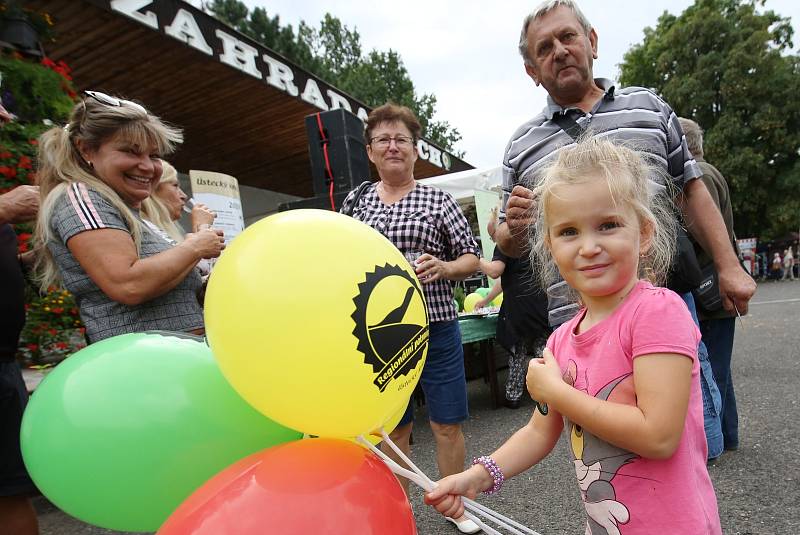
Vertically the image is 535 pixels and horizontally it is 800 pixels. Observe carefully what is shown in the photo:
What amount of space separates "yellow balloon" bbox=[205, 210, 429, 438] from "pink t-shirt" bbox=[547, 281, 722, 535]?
16.4 inches

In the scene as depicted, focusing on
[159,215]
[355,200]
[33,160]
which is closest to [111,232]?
[159,215]

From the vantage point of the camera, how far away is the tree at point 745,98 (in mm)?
18125

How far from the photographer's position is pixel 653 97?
179cm

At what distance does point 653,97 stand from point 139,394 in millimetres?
1912

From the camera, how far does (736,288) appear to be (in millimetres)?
1657

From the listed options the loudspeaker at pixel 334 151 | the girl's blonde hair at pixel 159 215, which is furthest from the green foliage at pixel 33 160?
the loudspeaker at pixel 334 151

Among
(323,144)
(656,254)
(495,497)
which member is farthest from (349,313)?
(323,144)

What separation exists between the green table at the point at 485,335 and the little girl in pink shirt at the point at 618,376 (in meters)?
2.83

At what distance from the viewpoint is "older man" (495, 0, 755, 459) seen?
1.70 metres

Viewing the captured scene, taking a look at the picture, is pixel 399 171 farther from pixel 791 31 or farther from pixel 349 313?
pixel 791 31

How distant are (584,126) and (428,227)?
0.78m

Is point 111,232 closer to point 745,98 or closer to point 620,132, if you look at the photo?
point 620,132

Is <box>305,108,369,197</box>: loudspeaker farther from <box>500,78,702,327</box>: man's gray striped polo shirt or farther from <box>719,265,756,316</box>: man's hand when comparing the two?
<box>719,265,756,316</box>: man's hand

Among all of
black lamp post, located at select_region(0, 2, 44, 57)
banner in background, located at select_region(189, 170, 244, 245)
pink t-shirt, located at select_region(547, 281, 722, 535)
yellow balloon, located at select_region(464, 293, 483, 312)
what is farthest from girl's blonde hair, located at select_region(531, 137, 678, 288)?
yellow balloon, located at select_region(464, 293, 483, 312)
